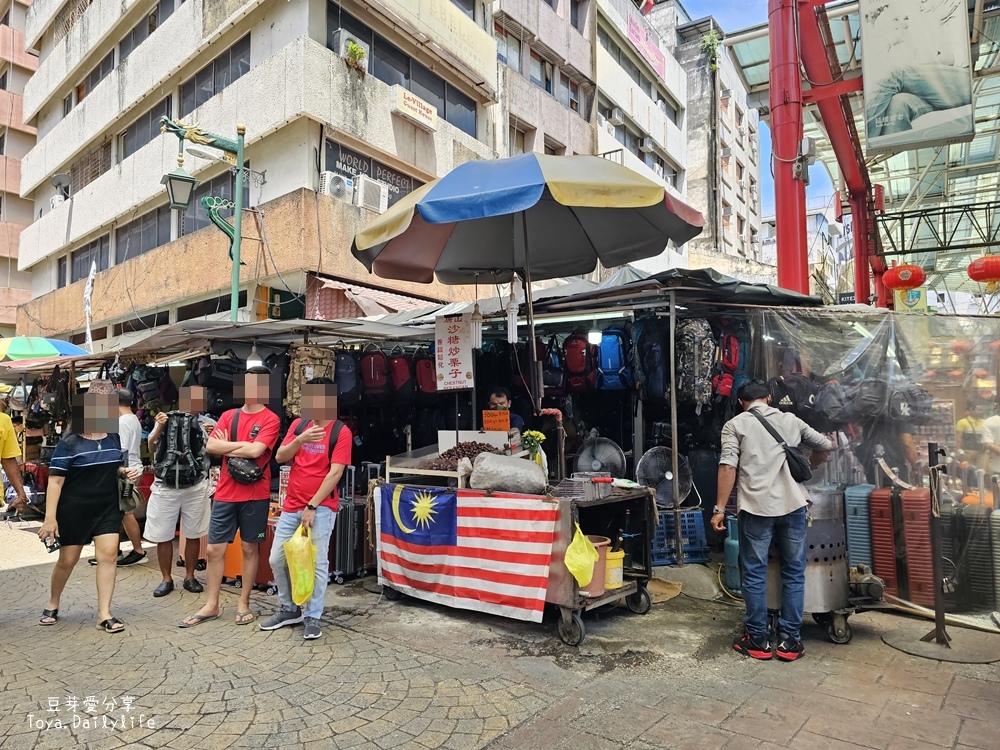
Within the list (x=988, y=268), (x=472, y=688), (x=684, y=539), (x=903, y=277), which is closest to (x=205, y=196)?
(x=684, y=539)

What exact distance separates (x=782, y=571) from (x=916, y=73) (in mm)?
8127

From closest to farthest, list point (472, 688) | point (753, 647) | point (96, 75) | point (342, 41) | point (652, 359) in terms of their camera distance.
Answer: point (472, 688) → point (753, 647) → point (652, 359) → point (342, 41) → point (96, 75)

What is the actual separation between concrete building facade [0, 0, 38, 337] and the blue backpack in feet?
89.9

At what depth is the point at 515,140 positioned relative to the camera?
19.6 meters

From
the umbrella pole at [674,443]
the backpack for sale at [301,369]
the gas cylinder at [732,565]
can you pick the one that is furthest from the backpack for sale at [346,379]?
the gas cylinder at [732,565]

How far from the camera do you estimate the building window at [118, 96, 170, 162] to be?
57.1 feet

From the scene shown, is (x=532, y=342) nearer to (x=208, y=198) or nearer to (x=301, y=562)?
(x=301, y=562)

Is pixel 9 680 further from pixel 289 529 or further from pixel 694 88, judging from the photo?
pixel 694 88

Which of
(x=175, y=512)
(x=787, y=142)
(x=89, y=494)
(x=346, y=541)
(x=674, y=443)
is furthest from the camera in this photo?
(x=787, y=142)

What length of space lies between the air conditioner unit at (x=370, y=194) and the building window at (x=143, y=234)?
20.5 feet

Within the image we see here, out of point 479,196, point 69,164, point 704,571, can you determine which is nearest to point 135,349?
point 479,196

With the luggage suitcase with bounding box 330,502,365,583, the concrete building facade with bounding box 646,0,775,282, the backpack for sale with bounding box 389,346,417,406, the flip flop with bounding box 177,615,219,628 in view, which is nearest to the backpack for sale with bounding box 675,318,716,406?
the backpack for sale with bounding box 389,346,417,406

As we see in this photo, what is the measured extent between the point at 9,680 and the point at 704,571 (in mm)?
5646

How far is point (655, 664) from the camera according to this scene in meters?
4.43
